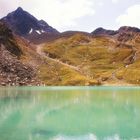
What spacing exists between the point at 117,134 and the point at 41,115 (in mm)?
18934

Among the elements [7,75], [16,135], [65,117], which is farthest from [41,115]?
[7,75]

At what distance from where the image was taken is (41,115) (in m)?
52.9

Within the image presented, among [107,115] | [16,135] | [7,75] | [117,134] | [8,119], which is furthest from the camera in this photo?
[7,75]

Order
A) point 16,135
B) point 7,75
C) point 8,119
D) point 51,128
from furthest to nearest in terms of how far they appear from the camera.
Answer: point 7,75
point 8,119
point 51,128
point 16,135

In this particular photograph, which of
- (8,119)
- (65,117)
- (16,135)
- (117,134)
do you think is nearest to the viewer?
(16,135)

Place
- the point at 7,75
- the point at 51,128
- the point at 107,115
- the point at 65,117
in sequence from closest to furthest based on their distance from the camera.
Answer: the point at 51,128 → the point at 65,117 → the point at 107,115 → the point at 7,75

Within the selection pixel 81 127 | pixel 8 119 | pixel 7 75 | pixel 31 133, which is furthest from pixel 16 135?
pixel 7 75

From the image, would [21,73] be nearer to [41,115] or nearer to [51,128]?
[41,115]

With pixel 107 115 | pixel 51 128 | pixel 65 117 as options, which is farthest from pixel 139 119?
pixel 51 128

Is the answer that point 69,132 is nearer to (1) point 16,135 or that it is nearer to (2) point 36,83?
(1) point 16,135

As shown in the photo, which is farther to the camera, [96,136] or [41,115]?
[41,115]

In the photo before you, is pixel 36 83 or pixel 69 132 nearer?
pixel 69 132

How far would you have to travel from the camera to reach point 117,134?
3647cm

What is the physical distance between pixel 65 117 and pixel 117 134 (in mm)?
15431
